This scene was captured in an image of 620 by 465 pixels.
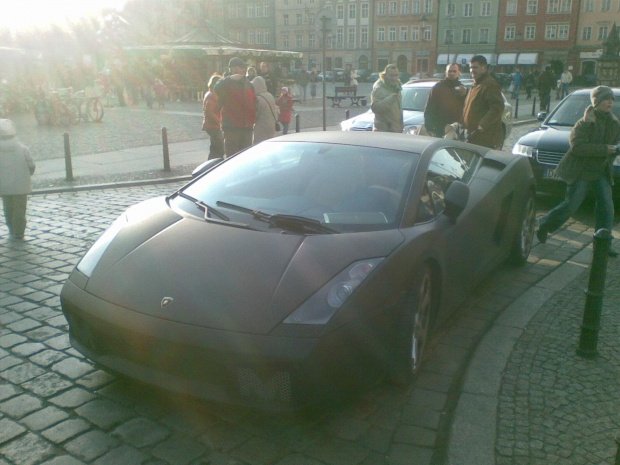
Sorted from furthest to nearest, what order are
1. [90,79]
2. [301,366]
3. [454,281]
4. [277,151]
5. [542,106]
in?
[90,79]
[542,106]
[277,151]
[454,281]
[301,366]

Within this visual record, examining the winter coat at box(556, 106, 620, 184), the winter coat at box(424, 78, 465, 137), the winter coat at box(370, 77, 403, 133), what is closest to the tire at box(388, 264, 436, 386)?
the winter coat at box(556, 106, 620, 184)

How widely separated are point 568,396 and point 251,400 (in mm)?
1806

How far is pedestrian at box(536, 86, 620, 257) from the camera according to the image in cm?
630

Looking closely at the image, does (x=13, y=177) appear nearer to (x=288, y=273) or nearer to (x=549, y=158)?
(x=288, y=273)

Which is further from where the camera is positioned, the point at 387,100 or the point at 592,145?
the point at 387,100

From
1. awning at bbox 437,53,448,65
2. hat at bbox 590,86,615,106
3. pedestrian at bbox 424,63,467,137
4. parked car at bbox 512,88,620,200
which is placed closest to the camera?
hat at bbox 590,86,615,106

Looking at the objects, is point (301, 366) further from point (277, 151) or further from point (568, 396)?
point (277, 151)

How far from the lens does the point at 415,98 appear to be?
13.8 metres

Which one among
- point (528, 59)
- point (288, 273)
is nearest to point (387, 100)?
point (288, 273)

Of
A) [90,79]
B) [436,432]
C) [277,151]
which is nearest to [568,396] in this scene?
[436,432]

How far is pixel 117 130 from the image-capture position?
19.3 metres

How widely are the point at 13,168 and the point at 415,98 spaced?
29.6ft

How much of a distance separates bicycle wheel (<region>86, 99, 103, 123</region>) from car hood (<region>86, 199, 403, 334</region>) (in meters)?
19.1

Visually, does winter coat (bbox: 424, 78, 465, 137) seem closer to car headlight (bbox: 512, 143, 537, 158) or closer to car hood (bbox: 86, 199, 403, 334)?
car headlight (bbox: 512, 143, 537, 158)
